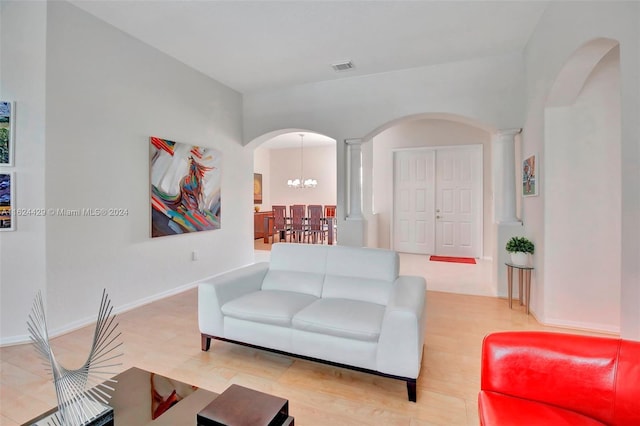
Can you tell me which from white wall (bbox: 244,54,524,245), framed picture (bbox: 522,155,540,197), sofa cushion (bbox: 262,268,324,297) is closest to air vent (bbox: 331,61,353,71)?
white wall (bbox: 244,54,524,245)

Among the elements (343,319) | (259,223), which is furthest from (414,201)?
(343,319)

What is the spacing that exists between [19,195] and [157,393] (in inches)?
90.3

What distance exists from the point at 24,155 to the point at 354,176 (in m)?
3.55

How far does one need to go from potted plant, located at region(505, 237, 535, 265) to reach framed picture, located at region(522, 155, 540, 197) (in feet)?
1.65

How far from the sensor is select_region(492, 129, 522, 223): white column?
12.5ft

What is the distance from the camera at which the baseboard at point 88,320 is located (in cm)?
259

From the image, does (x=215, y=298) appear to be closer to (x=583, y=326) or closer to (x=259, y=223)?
(x=583, y=326)

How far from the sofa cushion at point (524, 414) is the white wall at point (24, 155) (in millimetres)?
3315

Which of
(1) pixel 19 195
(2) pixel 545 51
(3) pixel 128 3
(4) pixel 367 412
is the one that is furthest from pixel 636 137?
(1) pixel 19 195

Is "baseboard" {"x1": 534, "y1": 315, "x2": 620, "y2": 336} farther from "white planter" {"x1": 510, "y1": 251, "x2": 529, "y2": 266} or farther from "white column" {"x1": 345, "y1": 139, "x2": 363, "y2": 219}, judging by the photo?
"white column" {"x1": 345, "y1": 139, "x2": 363, "y2": 219}

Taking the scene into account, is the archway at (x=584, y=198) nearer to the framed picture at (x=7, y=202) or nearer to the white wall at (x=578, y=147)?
the white wall at (x=578, y=147)

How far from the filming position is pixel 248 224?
17.6ft

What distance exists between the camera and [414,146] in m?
6.52

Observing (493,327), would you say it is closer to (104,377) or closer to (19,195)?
(104,377)
